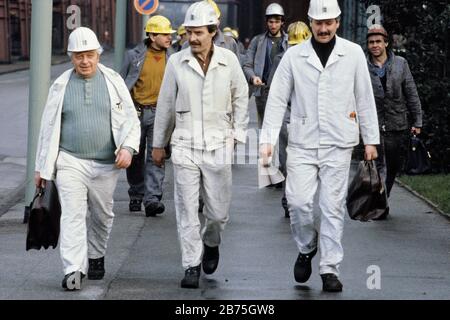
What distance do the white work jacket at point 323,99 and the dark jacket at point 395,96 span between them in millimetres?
3684

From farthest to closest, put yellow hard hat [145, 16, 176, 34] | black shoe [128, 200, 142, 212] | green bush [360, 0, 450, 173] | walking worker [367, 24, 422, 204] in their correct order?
green bush [360, 0, 450, 173], black shoe [128, 200, 142, 212], yellow hard hat [145, 16, 176, 34], walking worker [367, 24, 422, 204]

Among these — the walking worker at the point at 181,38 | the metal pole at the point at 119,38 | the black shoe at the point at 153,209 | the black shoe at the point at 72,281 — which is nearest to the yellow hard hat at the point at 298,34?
the black shoe at the point at 153,209

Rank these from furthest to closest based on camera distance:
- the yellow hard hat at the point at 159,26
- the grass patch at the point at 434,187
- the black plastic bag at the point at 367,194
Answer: the grass patch at the point at 434,187, the yellow hard hat at the point at 159,26, the black plastic bag at the point at 367,194

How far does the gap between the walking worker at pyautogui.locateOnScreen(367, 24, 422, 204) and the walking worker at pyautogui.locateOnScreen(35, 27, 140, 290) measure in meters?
4.00

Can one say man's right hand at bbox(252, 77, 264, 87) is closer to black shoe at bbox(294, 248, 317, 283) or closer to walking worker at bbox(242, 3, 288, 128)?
walking worker at bbox(242, 3, 288, 128)

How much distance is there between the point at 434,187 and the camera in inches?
594

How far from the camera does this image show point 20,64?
54.0 metres

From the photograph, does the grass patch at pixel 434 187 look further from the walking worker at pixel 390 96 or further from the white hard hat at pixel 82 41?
the white hard hat at pixel 82 41

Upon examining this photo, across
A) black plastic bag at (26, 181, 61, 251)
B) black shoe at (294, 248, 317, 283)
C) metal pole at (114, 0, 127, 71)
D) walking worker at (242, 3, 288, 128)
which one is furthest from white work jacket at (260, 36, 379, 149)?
metal pole at (114, 0, 127, 71)

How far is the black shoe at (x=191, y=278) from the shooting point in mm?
8742

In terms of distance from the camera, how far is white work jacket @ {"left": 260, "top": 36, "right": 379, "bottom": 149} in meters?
8.56
